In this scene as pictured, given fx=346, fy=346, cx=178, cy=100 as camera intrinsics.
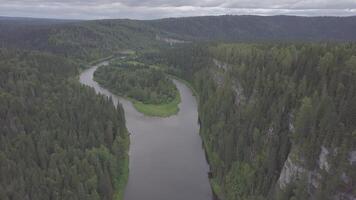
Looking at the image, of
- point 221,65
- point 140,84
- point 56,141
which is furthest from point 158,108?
point 56,141

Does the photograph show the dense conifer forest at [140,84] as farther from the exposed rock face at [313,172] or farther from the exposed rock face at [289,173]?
the exposed rock face at [313,172]

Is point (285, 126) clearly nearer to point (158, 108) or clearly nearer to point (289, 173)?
point (289, 173)

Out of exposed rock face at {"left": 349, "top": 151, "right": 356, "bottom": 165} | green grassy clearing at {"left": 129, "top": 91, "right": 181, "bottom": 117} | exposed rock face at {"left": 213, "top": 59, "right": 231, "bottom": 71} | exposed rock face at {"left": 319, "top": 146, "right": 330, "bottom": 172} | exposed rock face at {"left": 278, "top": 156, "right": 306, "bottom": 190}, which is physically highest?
exposed rock face at {"left": 213, "top": 59, "right": 231, "bottom": 71}

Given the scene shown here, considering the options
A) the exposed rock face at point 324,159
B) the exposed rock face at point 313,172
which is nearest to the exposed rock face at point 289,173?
the exposed rock face at point 313,172

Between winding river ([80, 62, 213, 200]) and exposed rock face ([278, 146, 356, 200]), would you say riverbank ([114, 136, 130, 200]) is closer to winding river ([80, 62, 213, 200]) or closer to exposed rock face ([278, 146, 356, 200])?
winding river ([80, 62, 213, 200])

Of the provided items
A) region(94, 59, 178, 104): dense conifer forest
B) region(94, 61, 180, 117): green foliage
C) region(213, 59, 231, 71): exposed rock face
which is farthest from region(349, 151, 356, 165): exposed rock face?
region(94, 59, 178, 104): dense conifer forest

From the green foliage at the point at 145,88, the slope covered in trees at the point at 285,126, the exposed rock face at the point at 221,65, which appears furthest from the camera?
the green foliage at the point at 145,88

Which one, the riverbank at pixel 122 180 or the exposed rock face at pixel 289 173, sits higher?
the exposed rock face at pixel 289 173
